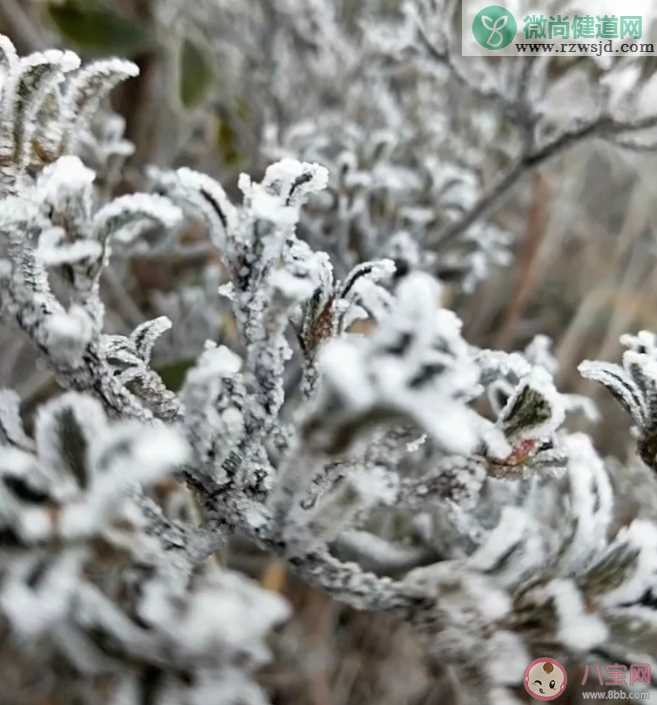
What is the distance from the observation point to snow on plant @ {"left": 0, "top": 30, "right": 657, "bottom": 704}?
36cm

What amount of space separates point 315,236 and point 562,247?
1.33 m

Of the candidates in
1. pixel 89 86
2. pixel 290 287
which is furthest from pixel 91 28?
pixel 290 287

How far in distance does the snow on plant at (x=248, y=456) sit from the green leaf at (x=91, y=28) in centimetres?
71

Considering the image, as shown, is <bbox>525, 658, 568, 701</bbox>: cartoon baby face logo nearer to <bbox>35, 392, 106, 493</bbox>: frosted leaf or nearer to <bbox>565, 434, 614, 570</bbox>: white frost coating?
<bbox>565, 434, 614, 570</bbox>: white frost coating

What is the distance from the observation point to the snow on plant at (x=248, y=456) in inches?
14.0

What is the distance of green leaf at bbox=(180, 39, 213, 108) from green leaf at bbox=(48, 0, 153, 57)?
0.09 metres

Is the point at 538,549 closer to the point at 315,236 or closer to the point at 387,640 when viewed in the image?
the point at 315,236

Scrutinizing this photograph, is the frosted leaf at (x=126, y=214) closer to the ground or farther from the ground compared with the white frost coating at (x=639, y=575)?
farther from the ground

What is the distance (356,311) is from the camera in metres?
0.54

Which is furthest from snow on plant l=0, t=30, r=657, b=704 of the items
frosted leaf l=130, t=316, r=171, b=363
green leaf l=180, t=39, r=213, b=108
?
green leaf l=180, t=39, r=213, b=108

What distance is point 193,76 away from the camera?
1.29m

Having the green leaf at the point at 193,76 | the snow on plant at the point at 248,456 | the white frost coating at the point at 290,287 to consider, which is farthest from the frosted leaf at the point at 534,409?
the green leaf at the point at 193,76

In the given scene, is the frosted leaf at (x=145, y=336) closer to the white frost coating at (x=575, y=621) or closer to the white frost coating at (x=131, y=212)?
the white frost coating at (x=131, y=212)

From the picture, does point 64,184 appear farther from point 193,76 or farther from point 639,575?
point 193,76
